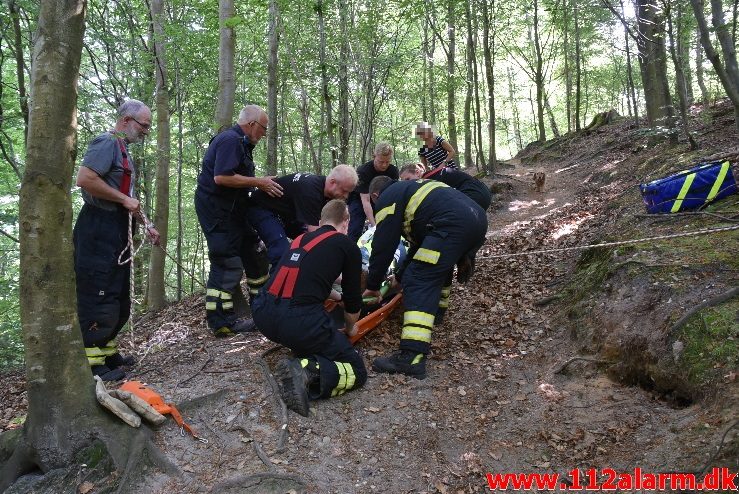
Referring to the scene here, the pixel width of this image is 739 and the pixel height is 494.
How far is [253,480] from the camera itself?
2.88 meters

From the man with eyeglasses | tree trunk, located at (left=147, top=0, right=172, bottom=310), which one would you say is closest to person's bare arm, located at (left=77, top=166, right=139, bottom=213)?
the man with eyeglasses

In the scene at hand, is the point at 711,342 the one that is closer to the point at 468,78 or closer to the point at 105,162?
the point at 105,162

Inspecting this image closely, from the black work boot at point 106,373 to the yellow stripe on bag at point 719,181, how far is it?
21.2 ft

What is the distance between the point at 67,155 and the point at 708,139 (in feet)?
36.4

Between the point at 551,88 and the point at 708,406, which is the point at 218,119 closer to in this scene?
the point at 708,406

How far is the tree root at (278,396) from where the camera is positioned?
3296 mm

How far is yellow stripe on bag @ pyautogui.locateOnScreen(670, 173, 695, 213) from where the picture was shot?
5301 millimetres

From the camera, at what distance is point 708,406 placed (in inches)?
117

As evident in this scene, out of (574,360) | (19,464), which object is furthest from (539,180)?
(19,464)

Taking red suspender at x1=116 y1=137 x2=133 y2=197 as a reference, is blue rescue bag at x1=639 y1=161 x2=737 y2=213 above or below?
below

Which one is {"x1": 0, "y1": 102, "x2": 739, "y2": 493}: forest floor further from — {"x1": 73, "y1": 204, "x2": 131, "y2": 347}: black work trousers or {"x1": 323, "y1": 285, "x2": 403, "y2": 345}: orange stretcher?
{"x1": 73, "y1": 204, "x2": 131, "y2": 347}: black work trousers

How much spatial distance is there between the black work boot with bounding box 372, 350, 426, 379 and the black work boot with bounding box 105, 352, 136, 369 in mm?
2504

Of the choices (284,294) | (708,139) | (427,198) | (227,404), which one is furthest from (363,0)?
(227,404)

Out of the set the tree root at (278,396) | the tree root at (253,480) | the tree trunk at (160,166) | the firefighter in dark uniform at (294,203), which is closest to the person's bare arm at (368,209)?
the firefighter in dark uniform at (294,203)
